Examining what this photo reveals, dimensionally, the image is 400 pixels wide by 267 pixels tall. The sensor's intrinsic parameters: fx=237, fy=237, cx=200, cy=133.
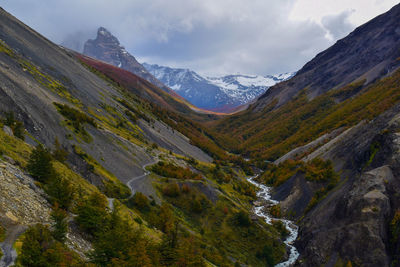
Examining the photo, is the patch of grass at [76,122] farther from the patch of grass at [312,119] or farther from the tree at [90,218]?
the patch of grass at [312,119]

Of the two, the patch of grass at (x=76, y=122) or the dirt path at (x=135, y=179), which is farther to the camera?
the patch of grass at (x=76, y=122)

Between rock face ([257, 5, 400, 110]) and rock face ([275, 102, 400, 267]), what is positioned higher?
rock face ([257, 5, 400, 110])

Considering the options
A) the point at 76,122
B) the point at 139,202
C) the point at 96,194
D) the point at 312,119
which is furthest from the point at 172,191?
the point at 312,119

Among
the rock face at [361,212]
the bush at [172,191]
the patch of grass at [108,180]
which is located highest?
the rock face at [361,212]

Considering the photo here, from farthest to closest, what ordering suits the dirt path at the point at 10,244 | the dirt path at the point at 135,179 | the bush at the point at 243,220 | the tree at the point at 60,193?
the bush at the point at 243,220, the dirt path at the point at 135,179, the tree at the point at 60,193, the dirt path at the point at 10,244

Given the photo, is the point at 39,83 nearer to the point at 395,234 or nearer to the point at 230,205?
the point at 230,205

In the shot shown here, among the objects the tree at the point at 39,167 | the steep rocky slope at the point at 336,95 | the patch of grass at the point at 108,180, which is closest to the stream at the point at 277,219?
the patch of grass at the point at 108,180

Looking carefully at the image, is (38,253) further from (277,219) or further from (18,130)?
(277,219)

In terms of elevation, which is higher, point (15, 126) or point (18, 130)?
point (15, 126)

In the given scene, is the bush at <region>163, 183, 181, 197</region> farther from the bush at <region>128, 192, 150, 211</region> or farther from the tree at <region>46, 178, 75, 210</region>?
the tree at <region>46, 178, 75, 210</region>

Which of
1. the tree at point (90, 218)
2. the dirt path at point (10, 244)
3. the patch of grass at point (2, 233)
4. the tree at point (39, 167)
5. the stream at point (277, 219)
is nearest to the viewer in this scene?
the dirt path at point (10, 244)

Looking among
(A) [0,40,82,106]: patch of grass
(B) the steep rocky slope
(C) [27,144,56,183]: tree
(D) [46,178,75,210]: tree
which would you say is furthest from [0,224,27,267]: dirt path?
(B) the steep rocky slope

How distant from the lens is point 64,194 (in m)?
18.8

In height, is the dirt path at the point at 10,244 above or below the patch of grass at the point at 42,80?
below
